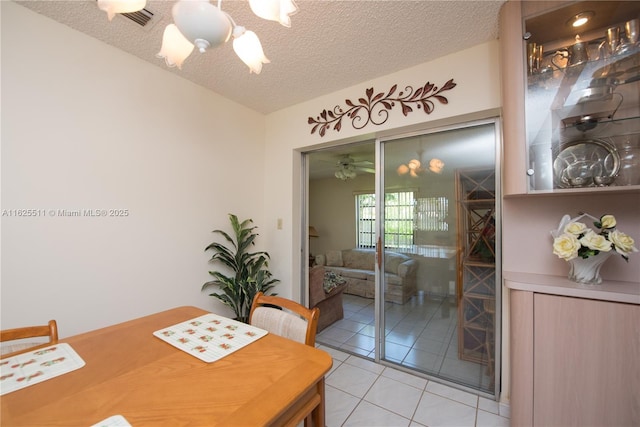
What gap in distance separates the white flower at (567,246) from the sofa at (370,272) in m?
1.02

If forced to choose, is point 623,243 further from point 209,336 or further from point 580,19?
point 209,336

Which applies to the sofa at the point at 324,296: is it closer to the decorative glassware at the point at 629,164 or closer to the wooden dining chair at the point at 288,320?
the wooden dining chair at the point at 288,320

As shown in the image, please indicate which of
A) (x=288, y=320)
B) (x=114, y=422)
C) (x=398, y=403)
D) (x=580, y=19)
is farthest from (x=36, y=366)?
(x=580, y=19)

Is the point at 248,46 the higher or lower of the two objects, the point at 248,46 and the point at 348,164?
the lower

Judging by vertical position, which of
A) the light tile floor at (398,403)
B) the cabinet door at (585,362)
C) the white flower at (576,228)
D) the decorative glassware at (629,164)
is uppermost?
the decorative glassware at (629,164)

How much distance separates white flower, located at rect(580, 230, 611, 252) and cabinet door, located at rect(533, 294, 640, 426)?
0.25 m

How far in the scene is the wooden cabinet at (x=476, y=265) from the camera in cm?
190

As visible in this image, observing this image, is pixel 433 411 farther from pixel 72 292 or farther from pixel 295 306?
pixel 72 292

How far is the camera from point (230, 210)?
2641mm

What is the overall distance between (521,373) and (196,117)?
296 cm

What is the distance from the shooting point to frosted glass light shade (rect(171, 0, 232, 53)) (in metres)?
0.83

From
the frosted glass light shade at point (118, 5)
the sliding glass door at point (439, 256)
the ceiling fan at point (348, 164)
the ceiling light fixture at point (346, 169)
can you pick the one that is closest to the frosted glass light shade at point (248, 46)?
the frosted glass light shade at point (118, 5)

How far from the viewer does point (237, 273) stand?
2.50m

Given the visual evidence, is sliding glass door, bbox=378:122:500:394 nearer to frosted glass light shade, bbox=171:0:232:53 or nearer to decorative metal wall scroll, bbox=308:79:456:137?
decorative metal wall scroll, bbox=308:79:456:137
